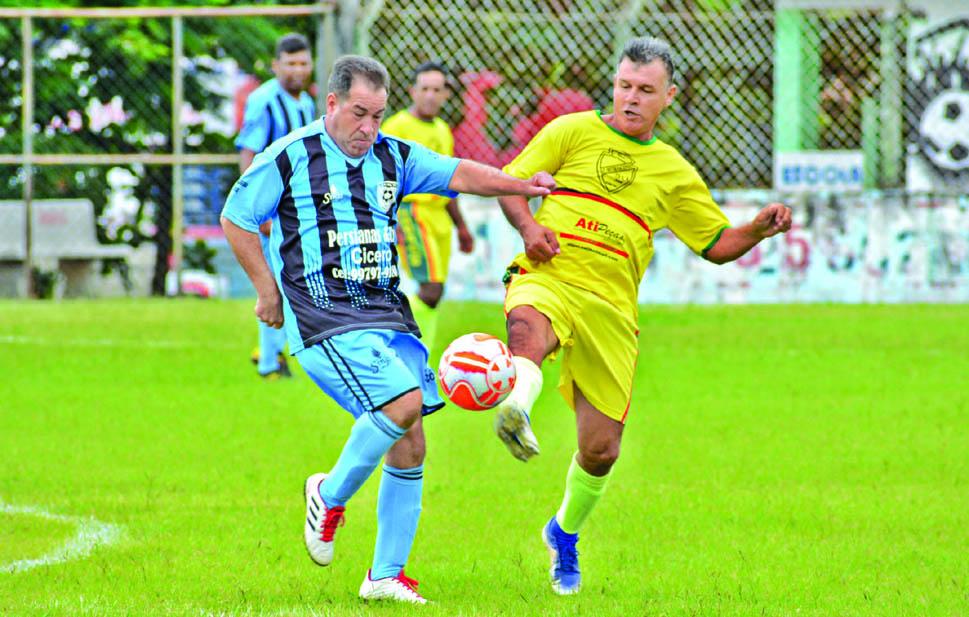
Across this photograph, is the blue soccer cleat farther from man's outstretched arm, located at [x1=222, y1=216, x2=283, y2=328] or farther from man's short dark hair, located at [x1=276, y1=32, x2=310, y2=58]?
man's short dark hair, located at [x1=276, y1=32, x2=310, y2=58]

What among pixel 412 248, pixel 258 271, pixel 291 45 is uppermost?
pixel 291 45

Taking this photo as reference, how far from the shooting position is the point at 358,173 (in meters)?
5.34

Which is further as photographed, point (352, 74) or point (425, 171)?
point (425, 171)

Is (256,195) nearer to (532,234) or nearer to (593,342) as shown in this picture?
(532,234)

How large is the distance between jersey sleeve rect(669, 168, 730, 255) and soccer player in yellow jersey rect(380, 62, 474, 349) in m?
5.70

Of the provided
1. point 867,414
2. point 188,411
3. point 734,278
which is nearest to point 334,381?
point 188,411

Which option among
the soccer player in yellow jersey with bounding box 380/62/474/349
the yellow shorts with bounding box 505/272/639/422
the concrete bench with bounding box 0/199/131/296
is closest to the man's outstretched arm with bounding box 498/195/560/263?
the yellow shorts with bounding box 505/272/639/422

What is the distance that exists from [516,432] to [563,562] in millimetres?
983

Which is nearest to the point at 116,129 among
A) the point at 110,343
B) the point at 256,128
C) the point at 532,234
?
the point at 110,343

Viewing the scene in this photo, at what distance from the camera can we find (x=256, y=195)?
5266mm

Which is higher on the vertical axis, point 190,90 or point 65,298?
point 190,90

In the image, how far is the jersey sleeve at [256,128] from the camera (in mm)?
11266

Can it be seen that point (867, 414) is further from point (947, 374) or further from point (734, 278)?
point (734, 278)

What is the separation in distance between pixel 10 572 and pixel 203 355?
772cm
